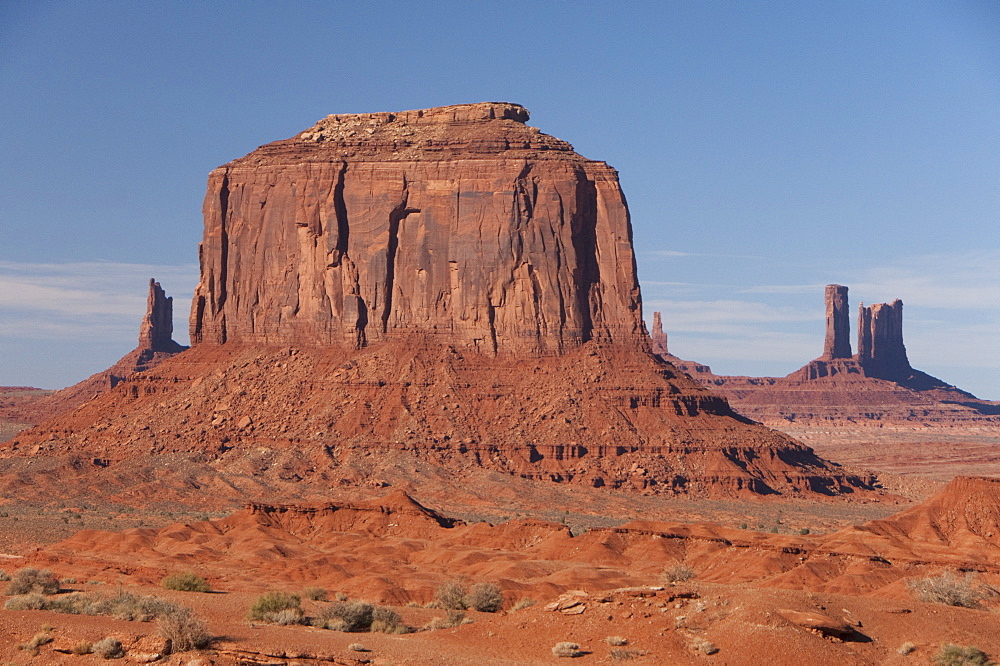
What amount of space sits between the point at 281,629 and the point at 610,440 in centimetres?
6333

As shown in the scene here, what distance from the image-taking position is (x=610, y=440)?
309ft

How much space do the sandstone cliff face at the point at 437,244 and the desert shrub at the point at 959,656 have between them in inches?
2922

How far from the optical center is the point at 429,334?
102625 mm

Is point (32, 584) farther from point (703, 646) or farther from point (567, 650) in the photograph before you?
point (703, 646)

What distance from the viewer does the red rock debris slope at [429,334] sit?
9444cm

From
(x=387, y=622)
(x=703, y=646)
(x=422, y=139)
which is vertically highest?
(x=422, y=139)

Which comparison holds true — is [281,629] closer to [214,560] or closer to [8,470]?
[214,560]

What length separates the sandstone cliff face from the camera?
10188 cm

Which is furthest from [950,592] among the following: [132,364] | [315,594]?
[132,364]

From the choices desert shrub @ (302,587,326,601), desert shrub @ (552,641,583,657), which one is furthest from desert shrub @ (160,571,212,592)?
desert shrub @ (552,641,583,657)

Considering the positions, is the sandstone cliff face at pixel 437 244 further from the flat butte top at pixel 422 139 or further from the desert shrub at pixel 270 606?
the desert shrub at pixel 270 606

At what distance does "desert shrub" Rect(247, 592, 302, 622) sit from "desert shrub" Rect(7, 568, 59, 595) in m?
6.43

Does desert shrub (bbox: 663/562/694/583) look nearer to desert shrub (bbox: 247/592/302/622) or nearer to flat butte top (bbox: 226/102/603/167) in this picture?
desert shrub (bbox: 247/592/302/622)

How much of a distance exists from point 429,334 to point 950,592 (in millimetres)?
71017
